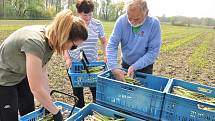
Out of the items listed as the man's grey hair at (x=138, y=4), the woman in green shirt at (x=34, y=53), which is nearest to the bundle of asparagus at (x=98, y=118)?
the woman in green shirt at (x=34, y=53)

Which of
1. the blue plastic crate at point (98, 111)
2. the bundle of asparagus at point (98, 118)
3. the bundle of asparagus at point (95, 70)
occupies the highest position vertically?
the bundle of asparagus at point (95, 70)

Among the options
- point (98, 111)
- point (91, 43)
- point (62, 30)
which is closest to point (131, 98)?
point (98, 111)

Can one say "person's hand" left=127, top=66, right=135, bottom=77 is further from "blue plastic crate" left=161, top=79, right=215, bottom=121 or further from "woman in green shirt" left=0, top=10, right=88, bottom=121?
"woman in green shirt" left=0, top=10, right=88, bottom=121

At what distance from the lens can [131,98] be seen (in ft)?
10.2

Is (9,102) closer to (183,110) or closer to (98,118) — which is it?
(98,118)

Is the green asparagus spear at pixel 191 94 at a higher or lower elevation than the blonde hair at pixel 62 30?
lower

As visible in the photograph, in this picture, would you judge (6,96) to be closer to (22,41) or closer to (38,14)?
(22,41)

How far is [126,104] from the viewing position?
125 inches

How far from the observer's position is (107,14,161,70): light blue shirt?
3715 millimetres

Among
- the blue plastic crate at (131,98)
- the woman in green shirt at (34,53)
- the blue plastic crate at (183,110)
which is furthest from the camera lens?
the blue plastic crate at (131,98)

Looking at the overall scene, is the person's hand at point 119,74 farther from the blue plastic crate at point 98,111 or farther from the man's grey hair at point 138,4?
the man's grey hair at point 138,4

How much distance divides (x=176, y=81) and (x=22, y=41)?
210 cm

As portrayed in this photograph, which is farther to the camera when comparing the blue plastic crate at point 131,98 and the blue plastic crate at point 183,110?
the blue plastic crate at point 131,98

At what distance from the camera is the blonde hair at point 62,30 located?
8.52ft
